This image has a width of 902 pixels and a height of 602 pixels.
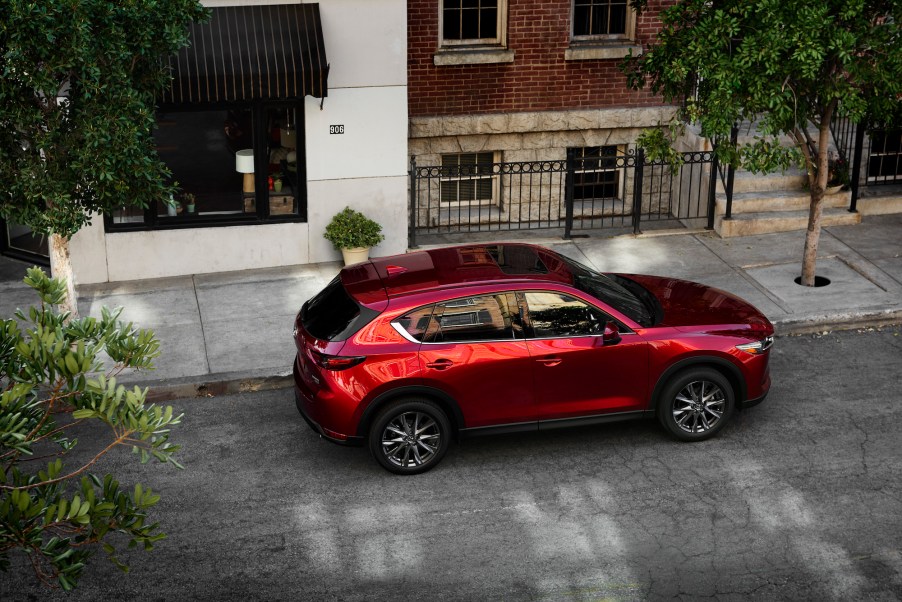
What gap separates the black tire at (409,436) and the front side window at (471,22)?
27.1ft

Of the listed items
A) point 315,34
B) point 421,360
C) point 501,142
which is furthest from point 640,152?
point 421,360

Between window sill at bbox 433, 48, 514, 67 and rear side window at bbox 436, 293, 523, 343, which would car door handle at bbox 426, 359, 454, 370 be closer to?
rear side window at bbox 436, 293, 523, 343

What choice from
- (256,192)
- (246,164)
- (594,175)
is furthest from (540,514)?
(594,175)

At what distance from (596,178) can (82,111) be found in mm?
9749

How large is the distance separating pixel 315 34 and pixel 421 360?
6.13 metres

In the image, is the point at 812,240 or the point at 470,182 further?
the point at 470,182

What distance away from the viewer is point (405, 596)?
28.6ft

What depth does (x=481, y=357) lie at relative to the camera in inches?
401

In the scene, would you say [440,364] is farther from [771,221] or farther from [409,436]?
[771,221]

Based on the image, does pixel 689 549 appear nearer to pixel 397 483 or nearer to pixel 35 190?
pixel 397 483

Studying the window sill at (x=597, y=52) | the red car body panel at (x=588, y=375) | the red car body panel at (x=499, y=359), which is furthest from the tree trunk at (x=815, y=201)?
the red car body panel at (x=588, y=375)

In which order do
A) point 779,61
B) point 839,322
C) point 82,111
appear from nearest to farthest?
point 82,111 < point 779,61 < point 839,322

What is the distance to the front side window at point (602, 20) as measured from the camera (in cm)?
1728

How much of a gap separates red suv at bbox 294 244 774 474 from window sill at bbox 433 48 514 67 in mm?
6472
